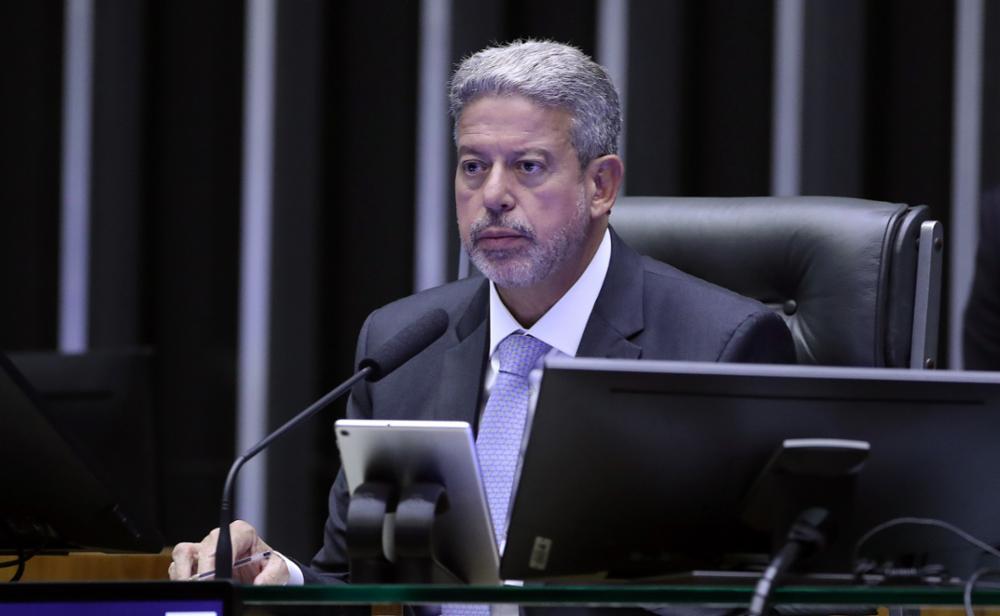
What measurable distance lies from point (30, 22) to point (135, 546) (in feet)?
6.83

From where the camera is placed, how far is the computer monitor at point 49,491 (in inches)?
43.2

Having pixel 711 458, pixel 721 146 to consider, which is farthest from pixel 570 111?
pixel 721 146

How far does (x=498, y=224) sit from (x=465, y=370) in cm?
20

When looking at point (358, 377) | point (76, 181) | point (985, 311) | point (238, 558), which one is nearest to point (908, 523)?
point (358, 377)

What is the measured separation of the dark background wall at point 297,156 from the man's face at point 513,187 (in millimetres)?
1185

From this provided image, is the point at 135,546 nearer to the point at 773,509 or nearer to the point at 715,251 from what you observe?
the point at 773,509

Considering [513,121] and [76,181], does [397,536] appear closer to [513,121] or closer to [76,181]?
[513,121]

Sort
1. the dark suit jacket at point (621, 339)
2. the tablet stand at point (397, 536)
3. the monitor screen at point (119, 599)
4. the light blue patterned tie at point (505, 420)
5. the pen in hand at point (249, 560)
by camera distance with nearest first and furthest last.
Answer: the monitor screen at point (119, 599)
the tablet stand at point (397, 536)
the pen in hand at point (249, 560)
the light blue patterned tie at point (505, 420)
the dark suit jacket at point (621, 339)

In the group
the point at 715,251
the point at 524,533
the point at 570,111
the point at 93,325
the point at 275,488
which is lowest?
the point at 275,488

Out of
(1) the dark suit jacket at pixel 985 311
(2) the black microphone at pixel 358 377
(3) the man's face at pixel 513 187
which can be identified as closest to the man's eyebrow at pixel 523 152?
(3) the man's face at pixel 513 187

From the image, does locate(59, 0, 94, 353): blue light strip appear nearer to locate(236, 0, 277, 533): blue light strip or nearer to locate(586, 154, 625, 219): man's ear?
locate(236, 0, 277, 533): blue light strip

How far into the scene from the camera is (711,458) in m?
0.97

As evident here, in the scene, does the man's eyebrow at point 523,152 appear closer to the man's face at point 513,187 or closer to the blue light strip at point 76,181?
the man's face at point 513,187

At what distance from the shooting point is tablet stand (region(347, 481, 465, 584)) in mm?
1016
